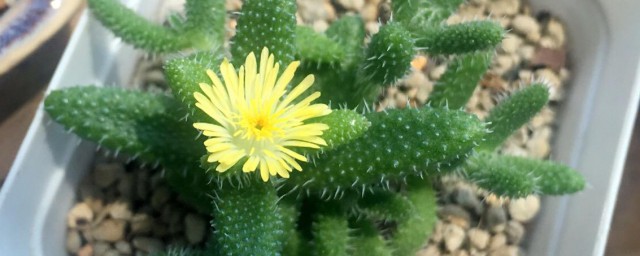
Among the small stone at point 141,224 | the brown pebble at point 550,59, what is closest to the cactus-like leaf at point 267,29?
the small stone at point 141,224

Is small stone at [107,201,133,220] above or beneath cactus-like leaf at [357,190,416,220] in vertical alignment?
beneath

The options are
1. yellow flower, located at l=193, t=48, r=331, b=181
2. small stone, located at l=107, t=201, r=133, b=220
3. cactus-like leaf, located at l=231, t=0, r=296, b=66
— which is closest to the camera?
yellow flower, located at l=193, t=48, r=331, b=181

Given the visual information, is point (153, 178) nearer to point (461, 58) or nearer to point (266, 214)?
point (266, 214)

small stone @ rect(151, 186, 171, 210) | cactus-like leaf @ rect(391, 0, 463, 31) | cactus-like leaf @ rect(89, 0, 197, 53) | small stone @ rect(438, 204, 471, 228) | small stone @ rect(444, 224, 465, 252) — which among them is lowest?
small stone @ rect(151, 186, 171, 210)

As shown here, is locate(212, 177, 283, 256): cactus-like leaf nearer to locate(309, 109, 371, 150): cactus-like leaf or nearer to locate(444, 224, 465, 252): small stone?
locate(309, 109, 371, 150): cactus-like leaf

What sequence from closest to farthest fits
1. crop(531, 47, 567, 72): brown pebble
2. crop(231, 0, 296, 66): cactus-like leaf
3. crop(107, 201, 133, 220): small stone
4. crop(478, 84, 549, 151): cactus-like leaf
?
crop(231, 0, 296, 66): cactus-like leaf
crop(478, 84, 549, 151): cactus-like leaf
crop(107, 201, 133, 220): small stone
crop(531, 47, 567, 72): brown pebble

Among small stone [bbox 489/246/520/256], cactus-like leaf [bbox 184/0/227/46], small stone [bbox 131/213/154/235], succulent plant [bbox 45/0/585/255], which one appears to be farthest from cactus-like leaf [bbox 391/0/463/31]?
small stone [bbox 131/213/154/235]
